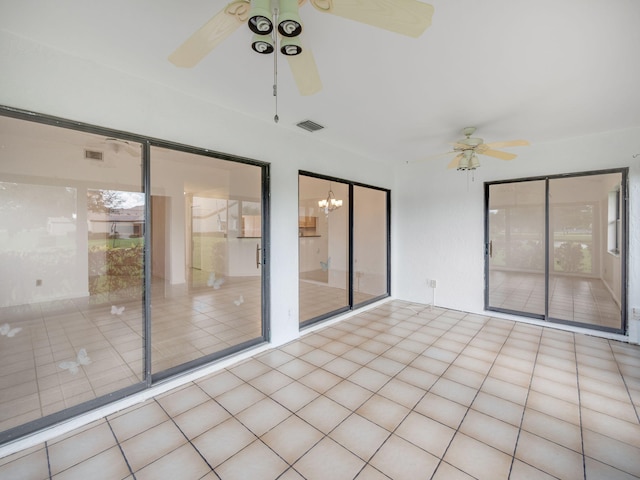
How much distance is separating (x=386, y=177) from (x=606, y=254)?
535cm

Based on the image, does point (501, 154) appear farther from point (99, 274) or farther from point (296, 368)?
point (99, 274)

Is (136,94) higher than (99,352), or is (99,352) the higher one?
(136,94)

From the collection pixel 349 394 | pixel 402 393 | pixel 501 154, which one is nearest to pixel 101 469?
pixel 349 394

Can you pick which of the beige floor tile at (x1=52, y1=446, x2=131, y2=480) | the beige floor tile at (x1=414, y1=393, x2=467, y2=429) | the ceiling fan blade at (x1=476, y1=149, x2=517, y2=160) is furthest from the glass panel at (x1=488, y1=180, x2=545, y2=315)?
the beige floor tile at (x1=52, y1=446, x2=131, y2=480)

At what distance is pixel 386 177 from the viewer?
5383mm

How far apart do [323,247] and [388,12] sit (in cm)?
483

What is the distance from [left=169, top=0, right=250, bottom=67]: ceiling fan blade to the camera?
4.02ft

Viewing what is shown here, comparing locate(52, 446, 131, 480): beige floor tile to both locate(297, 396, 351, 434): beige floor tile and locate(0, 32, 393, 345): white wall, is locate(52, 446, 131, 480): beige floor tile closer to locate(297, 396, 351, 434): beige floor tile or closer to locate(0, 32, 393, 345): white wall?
locate(297, 396, 351, 434): beige floor tile

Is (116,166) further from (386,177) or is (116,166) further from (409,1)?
(386,177)

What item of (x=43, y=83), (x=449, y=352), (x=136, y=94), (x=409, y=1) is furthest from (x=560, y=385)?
(x=43, y=83)

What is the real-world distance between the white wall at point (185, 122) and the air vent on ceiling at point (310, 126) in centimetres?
17

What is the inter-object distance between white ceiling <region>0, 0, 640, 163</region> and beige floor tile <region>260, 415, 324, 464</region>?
272cm

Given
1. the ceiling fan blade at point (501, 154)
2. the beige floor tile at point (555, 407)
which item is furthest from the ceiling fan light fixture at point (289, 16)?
the beige floor tile at point (555, 407)

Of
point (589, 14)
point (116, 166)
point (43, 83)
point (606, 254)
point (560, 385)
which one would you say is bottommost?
point (560, 385)
